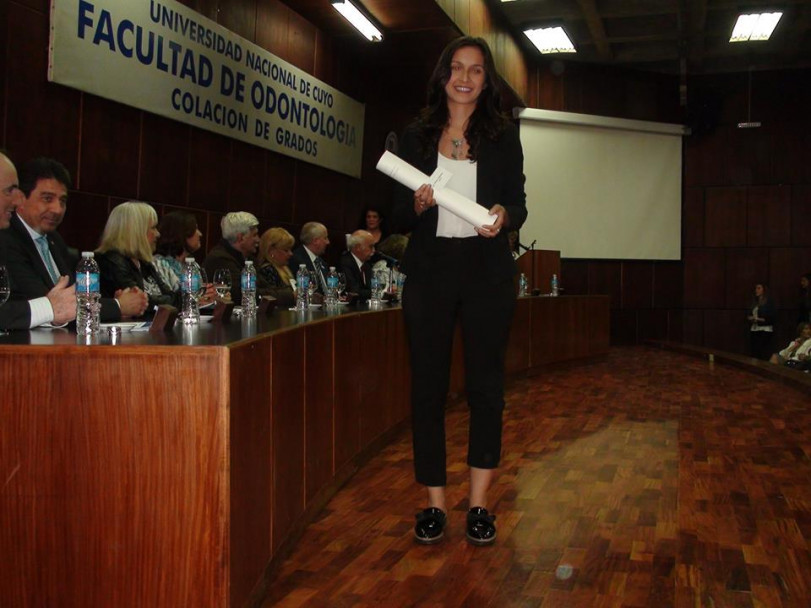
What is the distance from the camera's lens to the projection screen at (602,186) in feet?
32.1

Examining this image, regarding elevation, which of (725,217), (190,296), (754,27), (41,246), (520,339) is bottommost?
(520,339)

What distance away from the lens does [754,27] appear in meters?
8.39

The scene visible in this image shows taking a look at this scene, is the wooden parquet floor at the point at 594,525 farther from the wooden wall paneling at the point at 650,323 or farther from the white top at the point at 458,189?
the wooden wall paneling at the point at 650,323

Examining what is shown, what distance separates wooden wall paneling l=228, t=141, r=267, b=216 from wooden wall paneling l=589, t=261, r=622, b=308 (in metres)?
5.47

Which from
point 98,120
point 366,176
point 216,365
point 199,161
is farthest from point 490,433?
point 366,176

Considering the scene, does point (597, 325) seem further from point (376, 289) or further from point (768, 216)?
point (376, 289)

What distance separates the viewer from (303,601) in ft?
5.76

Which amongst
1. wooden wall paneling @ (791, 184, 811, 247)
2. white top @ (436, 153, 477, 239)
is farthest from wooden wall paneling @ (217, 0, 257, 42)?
wooden wall paneling @ (791, 184, 811, 247)

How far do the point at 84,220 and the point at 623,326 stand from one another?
7.57 m

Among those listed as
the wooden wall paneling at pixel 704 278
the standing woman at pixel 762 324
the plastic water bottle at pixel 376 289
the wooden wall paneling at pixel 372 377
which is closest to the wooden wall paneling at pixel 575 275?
the wooden wall paneling at pixel 704 278

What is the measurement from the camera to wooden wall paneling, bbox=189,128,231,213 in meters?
4.72

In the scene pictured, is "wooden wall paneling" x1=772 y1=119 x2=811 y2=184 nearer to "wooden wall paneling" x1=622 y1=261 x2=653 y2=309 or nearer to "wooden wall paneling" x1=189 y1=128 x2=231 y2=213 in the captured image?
"wooden wall paneling" x1=622 y1=261 x2=653 y2=309

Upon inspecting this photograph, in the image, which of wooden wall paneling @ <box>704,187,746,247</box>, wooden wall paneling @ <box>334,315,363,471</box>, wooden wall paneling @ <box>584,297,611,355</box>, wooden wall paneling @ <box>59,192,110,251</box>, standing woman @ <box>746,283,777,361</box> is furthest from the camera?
wooden wall paneling @ <box>704,187,746,247</box>

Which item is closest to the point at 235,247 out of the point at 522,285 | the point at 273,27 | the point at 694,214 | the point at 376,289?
the point at 376,289
